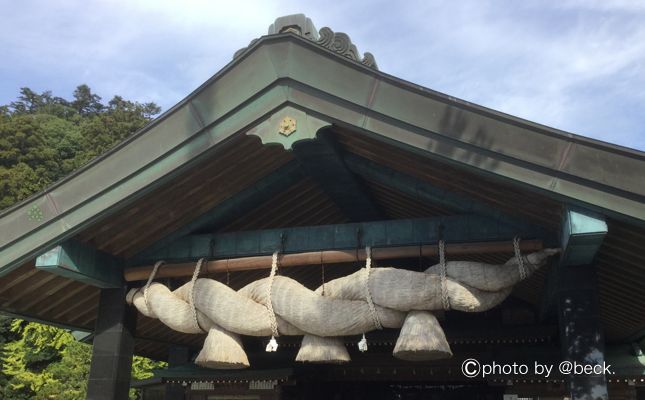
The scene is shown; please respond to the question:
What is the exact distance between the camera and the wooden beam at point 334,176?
558cm

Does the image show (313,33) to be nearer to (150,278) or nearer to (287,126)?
(287,126)

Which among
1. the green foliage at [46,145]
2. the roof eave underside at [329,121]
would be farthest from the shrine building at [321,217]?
the green foliage at [46,145]

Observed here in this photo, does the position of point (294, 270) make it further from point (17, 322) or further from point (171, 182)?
point (17, 322)

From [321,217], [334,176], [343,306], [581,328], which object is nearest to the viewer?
[581,328]

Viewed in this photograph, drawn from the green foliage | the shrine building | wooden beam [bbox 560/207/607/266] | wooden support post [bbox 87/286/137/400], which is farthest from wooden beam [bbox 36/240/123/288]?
the green foliage

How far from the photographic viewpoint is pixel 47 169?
131ft

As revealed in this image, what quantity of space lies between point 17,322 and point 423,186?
2579cm

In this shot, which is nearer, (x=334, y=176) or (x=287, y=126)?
(x=287, y=126)

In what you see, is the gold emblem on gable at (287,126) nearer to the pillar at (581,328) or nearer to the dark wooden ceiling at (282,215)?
the dark wooden ceiling at (282,215)

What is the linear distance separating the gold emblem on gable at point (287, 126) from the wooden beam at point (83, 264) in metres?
2.64

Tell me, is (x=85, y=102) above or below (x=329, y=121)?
above

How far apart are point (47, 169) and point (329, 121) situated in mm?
40348

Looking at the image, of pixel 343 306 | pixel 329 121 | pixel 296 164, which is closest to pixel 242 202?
pixel 296 164

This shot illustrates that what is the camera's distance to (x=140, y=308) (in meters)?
6.26
